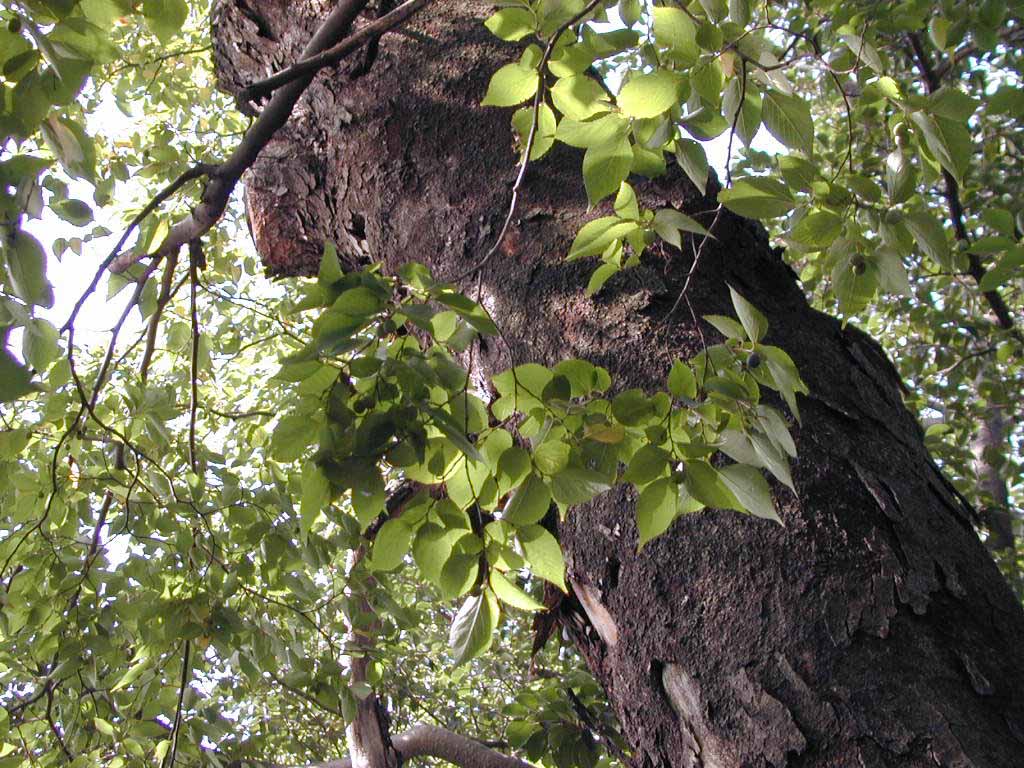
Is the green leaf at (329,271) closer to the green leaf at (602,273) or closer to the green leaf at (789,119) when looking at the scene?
the green leaf at (602,273)

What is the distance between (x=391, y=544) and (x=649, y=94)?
0.61 meters

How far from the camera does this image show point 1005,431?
5.23 metres

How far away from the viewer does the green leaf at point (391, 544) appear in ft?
3.65

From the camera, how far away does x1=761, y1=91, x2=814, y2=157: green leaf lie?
1.09 meters

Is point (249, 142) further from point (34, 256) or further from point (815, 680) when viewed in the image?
point (815, 680)

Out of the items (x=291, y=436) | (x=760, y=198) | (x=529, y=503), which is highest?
(x=760, y=198)

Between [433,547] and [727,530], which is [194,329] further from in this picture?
[727,530]

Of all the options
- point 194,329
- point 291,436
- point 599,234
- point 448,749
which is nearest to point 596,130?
point 599,234

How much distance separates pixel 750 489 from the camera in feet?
3.35

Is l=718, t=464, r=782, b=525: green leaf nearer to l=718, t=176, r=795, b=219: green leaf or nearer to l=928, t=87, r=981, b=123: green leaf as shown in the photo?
l=718, t=176, r=795, b=219: green leaf

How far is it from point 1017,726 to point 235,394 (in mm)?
5002

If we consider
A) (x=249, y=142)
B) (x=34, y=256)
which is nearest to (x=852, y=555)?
(x=34, y=256)

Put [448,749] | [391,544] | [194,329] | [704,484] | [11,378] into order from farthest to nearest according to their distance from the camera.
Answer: [448,749]
[194,329]
[391,544]
[704,484]
[11,378]

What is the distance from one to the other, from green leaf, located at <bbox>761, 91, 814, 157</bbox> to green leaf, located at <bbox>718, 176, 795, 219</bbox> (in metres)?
0.08
